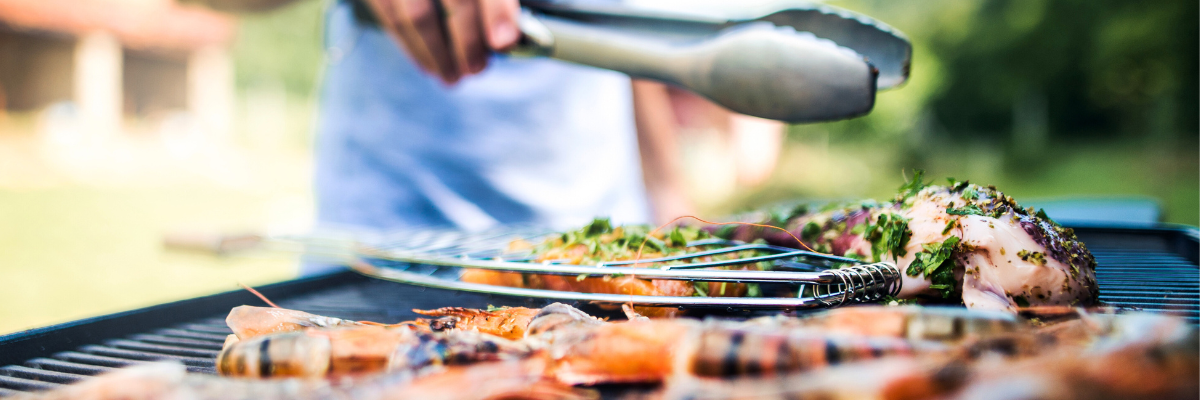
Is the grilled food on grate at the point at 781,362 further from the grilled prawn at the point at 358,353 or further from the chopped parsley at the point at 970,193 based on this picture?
the chopped parsley at the point at 970,193

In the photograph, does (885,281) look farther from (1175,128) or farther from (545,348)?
(1175,128)

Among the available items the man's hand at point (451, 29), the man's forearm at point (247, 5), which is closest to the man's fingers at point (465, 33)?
the man's hand at point (451, 29)

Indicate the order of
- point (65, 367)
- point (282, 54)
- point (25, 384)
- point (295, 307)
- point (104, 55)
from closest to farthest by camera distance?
point (25, 384), point (65, 367), point (295, 307), point (104, 55), point (282, 54)

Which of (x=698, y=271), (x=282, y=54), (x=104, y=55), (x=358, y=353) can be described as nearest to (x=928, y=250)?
(x=698, y=271)

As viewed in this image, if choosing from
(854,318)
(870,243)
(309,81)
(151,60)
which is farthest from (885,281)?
(309,81)

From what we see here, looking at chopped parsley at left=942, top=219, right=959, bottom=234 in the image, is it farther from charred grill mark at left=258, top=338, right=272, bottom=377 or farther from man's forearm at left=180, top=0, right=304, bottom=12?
man's forearm at left=180, top=0, right=304, bottom=12

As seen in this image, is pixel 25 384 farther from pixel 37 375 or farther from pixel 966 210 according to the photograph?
pixel 966 210

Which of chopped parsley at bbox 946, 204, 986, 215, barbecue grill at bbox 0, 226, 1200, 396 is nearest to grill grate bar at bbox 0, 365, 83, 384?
barbecue grill at bbox 0, 226, 1200, 396

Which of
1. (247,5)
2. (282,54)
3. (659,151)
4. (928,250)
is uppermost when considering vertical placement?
(282,54)
